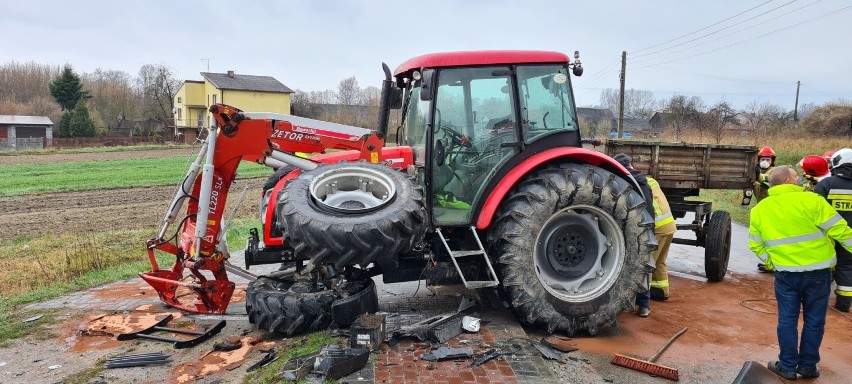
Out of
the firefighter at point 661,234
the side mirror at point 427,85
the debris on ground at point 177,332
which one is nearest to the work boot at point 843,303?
the firefighter at point 661,234

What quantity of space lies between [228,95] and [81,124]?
13.3 meters

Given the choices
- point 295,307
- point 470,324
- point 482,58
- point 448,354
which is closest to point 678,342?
point 470,324

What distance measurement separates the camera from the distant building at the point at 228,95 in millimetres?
60062

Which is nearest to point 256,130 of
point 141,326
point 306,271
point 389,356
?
point 306,271

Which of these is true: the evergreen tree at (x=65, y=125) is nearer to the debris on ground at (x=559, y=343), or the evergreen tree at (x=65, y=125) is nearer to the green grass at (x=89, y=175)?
the green grass at (x=89, y=175)

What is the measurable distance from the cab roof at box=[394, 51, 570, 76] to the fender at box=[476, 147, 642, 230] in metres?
0.89

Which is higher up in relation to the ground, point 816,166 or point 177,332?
point 816,166

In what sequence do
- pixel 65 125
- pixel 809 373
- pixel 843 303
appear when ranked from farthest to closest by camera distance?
1. pixel 65 125
2. pixel 843 303
3. pixel 809 373

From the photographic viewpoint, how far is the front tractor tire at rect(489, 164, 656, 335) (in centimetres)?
529

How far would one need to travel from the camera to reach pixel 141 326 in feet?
19.6

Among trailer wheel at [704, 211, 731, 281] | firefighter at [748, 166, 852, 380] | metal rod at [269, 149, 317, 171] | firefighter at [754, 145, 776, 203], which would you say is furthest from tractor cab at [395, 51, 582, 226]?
firefighter at [754, 145, 776, 203]

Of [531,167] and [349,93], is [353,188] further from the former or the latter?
[349,93]

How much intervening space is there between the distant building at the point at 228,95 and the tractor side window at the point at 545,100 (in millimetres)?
54822

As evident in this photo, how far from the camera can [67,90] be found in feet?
199
